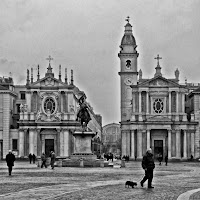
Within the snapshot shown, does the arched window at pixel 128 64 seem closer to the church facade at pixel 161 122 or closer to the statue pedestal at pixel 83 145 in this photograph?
the church facade at pixel 161 122

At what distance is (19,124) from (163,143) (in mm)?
22698

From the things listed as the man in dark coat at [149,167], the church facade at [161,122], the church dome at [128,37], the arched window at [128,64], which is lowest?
the man in dark coat at [149,167]

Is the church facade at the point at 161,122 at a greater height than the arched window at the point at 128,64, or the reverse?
the arched window at the point at 128,64

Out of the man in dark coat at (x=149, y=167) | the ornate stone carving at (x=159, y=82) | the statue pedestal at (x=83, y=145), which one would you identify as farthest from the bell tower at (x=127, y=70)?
the man in dark coat at (x=149, y=167)

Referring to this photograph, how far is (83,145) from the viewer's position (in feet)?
167

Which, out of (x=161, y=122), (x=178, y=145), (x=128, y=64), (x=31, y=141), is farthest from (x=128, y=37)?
(x=31, y=141)

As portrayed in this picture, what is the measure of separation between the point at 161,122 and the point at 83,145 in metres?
38.4

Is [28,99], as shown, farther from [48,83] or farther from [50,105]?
[48,83]

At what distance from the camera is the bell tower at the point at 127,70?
9604 cm

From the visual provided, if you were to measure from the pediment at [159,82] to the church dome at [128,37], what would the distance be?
12.1 metres

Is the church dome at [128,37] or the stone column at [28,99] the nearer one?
the stone column at [28,99]

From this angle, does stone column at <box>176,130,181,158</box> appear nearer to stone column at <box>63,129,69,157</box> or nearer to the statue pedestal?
stone column at <box>63,129,69,157</box>

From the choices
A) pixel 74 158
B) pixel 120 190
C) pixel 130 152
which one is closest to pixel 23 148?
pixel 130 152

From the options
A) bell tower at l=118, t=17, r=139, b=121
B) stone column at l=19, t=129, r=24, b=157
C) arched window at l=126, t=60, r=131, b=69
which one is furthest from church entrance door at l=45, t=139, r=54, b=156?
arched window at l=126, t=60, r=131, b=69
